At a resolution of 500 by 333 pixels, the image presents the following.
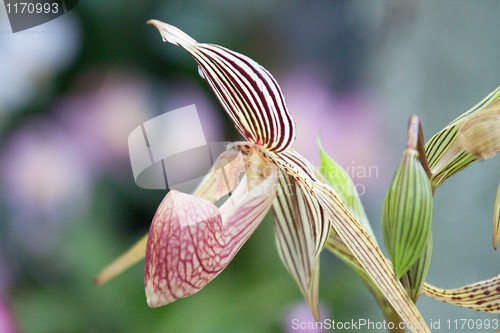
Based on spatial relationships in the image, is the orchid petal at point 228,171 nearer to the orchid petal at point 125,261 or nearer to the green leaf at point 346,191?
the orchid petal at point 125,261

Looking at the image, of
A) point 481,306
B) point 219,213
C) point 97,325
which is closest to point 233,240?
point 219,213

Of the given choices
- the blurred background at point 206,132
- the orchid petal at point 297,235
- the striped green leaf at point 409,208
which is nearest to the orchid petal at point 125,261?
the orchid petal at point 297,235

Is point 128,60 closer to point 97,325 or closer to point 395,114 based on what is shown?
point 97,325

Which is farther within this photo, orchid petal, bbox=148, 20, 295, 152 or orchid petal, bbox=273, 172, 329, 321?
orchid petal, bbox=273, 172, 329, 321

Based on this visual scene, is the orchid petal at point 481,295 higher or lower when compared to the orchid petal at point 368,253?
lower

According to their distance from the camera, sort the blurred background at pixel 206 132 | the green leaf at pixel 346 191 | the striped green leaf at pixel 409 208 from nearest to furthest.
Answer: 1. the striped green leaf at pixel 409 208
2. the green leaf at pixel 346 191
3. the blurred background at pixel 206 132

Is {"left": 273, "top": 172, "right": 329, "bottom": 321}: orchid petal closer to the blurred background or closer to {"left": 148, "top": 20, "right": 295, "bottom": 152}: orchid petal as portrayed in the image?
{"left": 148, "top": 20, "right": 295, "bottom": 152}: orchid petal

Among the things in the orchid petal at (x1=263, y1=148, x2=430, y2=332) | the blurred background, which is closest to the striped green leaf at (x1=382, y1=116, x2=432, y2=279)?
the orchid petal at (x1=263, y1=148, x2=430, y2=332)
